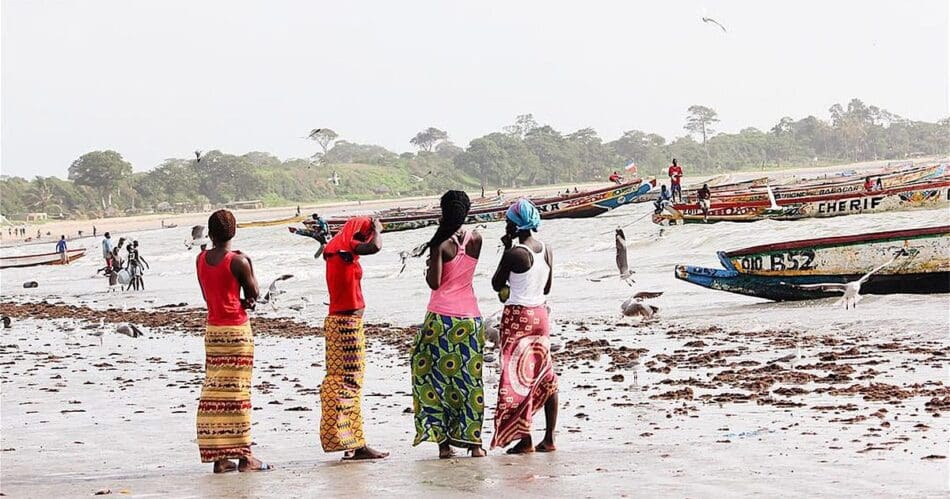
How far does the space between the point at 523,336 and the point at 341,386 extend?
0.98 metres

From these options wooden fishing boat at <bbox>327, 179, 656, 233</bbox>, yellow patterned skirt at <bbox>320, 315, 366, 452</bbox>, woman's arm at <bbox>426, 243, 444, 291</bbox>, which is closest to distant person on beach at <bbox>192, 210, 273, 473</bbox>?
yellow patterned skirt at <bbox>320, 315, 366, 452</bbox>

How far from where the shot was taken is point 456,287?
6453 millimetres

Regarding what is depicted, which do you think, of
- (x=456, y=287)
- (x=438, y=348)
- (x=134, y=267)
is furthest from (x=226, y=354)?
(x=134, y=267)

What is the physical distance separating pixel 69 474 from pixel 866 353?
6156mm

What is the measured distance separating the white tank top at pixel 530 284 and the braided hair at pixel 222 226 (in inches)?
57.1

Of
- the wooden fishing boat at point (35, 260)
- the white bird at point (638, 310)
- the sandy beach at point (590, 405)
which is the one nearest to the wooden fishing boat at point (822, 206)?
the sandy beach at point (590, 405)

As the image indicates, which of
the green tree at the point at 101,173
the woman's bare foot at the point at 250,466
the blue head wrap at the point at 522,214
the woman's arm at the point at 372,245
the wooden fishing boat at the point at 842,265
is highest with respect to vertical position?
the green tree at the point at 101,173

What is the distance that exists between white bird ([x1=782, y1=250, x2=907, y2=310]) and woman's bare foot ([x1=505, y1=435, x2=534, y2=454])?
701 centimetres

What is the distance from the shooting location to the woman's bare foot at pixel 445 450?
6.49 m

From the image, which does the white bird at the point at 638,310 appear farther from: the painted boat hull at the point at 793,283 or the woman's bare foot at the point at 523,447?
the woman's bare foot at the point at 523,447

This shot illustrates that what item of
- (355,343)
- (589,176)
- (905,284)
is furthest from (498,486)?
(589,176)

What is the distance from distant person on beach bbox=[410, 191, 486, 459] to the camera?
645 centimetres

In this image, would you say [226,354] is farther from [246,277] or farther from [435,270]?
[435,270]

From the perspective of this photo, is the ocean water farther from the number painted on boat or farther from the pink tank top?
the pink tank top
